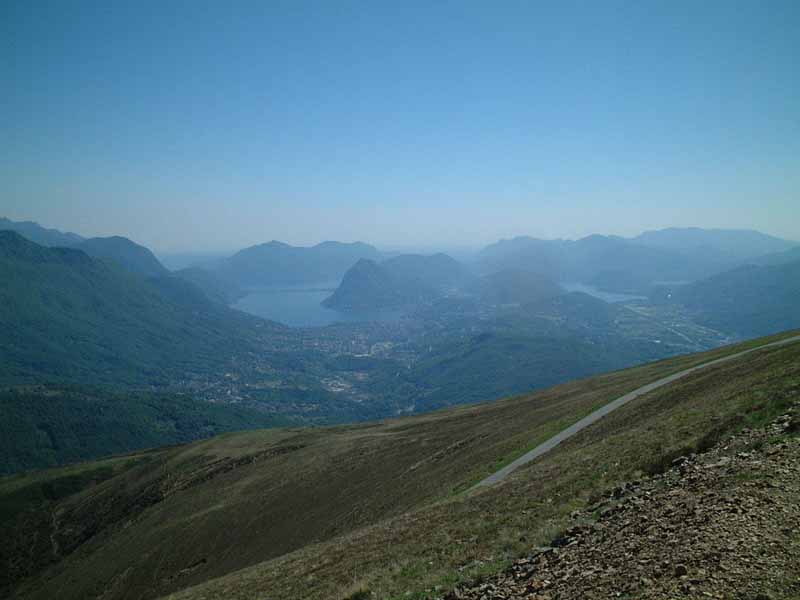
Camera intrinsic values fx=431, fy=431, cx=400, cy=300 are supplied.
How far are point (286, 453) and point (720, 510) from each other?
61.3 m

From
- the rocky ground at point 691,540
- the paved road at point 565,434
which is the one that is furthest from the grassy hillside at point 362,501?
the rocky ground at point 691,540

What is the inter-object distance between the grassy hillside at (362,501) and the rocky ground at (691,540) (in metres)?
1.91

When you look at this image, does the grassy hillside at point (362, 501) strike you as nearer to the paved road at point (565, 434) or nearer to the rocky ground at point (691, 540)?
the paved road at point (565, 434)

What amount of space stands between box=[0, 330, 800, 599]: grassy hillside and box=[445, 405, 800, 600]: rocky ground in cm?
191

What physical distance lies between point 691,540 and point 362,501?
2927cm

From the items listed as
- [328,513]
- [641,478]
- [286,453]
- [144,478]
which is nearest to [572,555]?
[641,478]

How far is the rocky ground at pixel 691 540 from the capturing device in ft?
26.1

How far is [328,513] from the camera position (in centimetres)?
A: 3572

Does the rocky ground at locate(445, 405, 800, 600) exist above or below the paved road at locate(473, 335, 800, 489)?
above

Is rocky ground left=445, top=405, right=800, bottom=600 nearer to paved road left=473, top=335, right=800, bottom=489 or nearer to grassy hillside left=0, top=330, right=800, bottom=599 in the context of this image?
grassy hillside left=0, top=330, right=800, bottom=599

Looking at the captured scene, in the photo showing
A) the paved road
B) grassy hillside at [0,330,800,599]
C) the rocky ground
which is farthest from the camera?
the paved road

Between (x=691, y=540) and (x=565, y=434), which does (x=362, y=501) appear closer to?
(x=565, y=434)

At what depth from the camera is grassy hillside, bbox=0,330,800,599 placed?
16.2 m

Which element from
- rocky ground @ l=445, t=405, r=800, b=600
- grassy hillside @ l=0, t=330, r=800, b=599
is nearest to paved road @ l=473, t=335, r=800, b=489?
grassy hillside @ l=0, t=330, r=800, b=599
